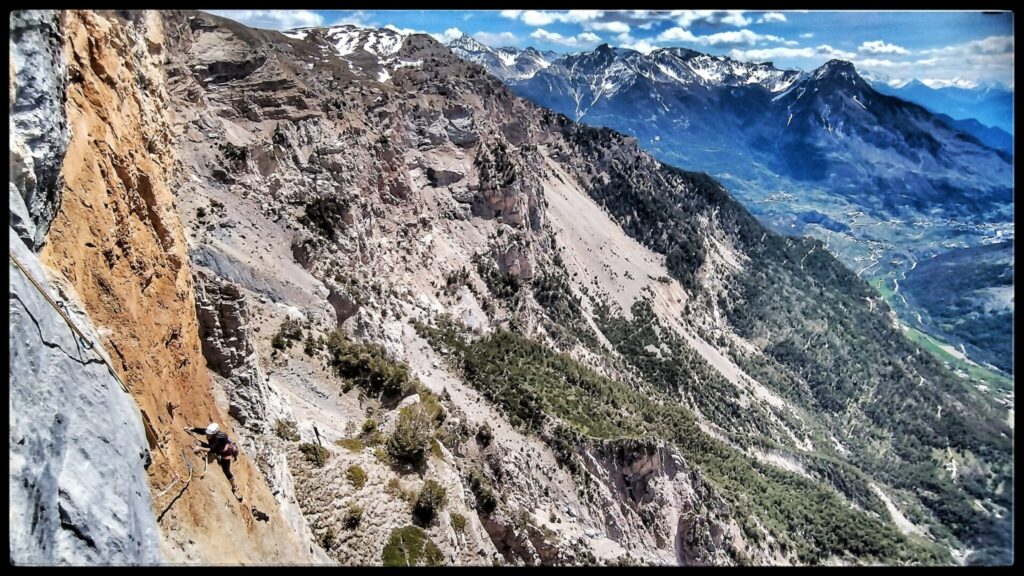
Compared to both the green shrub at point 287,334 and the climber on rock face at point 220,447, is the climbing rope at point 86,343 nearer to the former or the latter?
the climber on rock face at point 220,447

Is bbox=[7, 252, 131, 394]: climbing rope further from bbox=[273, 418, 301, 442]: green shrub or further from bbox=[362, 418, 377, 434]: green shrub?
bbox=[362, 418, 377, 434]: green shrub

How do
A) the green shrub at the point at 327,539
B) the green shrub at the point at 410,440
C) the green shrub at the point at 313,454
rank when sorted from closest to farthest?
the green shrub at the point at 327,539 → the green shrub at the point at 313,454 → the green shrub at the point at 410,440

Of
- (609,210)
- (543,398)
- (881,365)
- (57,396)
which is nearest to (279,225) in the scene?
(543,398)

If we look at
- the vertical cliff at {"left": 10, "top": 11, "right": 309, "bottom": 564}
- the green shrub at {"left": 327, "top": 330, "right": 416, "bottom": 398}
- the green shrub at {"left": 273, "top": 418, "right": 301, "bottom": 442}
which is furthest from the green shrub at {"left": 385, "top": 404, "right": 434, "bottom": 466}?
the vertical cliff at {"left": 10, "top": 11, "right": 309, "bottom": 564}

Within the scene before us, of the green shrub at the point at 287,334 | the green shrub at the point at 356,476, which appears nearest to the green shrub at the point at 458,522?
the green shrub at the point at 356,476

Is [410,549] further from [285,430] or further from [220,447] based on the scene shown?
[220,447]

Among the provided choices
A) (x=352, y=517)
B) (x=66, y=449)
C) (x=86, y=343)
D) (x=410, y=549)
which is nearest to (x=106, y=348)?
(x=86, y=343)

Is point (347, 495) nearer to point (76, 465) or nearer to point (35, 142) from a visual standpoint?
point (76, 465)

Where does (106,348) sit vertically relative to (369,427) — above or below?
above
